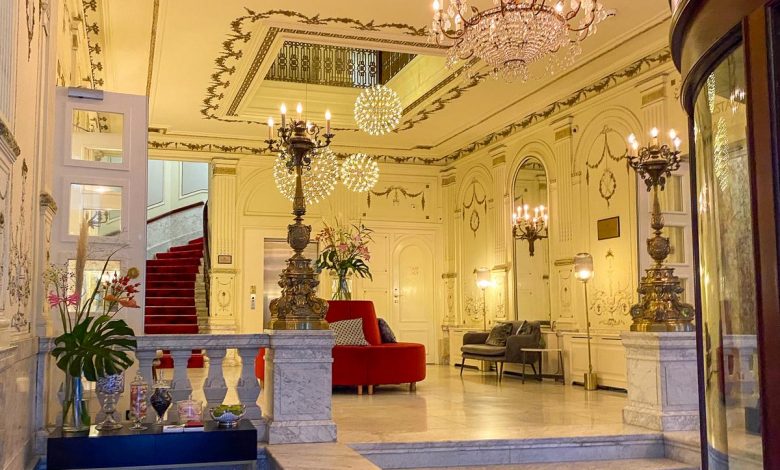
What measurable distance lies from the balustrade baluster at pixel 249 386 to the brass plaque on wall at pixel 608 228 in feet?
18.0

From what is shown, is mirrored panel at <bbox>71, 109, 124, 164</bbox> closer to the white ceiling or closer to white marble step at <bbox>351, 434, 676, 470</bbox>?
the white ceiling

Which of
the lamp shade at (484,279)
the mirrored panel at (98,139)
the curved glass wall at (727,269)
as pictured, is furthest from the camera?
the lamp shade at (484,279)

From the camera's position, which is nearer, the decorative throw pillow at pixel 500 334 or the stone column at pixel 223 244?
the decorative throw pillow at pixel 500 334

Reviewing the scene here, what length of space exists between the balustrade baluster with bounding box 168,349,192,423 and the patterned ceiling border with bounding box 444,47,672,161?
5.90 meters

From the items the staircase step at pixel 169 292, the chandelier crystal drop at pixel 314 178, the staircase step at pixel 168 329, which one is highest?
the chandelier crystal drop at pixel 314 178

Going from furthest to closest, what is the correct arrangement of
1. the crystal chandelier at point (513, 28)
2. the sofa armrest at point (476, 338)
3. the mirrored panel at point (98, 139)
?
the sofa armrest at point (476, 338)
the crystal chandelier at point (513, 28)
the mirrored panel at point (98, 139)

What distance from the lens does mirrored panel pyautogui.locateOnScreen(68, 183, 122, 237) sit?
16.8 feet

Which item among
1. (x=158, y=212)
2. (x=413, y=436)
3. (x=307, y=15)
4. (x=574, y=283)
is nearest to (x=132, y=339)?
(x=413, y=436)

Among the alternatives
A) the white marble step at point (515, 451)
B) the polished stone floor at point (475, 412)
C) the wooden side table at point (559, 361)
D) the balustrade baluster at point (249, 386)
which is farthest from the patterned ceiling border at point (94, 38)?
the wooden side table at point (559, 361)

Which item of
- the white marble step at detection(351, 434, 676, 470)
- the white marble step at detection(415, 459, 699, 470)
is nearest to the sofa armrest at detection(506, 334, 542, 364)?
the white marble step at detection(351, 434, 676, 470)

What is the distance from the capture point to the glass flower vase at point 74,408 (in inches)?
166

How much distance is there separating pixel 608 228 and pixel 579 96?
73.8 inches

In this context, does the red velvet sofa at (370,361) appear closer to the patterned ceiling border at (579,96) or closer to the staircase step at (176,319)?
the patterned ceiling border at (579,96)

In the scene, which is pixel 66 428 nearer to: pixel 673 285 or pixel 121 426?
pixel 121 426
